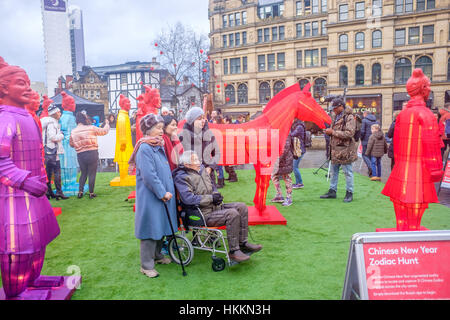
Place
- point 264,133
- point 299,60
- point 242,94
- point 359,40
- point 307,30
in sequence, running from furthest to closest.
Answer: point 242,94, point 299,60, point 307,30, point 359,40, point 264,133

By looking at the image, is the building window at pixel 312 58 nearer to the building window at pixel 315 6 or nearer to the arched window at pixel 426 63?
the arched window at pixel 426 63

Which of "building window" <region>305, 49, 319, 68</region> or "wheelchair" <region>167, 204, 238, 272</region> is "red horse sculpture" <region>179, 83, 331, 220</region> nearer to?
"wheelchair" <region>167, 204, 238, 272</region>

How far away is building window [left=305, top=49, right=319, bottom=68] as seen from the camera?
27047mm

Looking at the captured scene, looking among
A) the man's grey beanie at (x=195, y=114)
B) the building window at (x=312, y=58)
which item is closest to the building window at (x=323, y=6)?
the building window at (x=312, y=58)

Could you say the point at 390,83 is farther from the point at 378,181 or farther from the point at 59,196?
the point at 59,196

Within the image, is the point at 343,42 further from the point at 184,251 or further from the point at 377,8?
the point at 184,251

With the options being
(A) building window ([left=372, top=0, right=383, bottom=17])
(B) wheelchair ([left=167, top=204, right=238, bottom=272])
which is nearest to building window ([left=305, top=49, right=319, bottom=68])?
(A) building window ([left=372, top=0, right=383, bottom=17])

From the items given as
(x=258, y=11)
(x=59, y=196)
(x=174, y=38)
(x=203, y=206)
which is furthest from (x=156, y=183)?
(x=258, y=11)

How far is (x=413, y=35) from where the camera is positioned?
23.1 m

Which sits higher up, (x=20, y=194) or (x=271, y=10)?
(x=271, y=10)

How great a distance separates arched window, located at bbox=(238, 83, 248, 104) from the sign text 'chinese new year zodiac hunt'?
104 ft

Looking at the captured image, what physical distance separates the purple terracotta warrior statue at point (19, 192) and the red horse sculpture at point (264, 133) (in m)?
2.50

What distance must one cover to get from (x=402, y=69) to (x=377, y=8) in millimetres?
5426

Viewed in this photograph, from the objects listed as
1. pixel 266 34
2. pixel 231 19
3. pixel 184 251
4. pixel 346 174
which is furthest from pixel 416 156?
pixel 231 19
